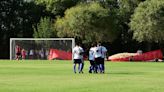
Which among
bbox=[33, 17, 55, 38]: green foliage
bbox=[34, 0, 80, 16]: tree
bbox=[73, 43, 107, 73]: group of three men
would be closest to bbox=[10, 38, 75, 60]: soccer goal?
bbox=[33, 17, 55, 38]: green foliage

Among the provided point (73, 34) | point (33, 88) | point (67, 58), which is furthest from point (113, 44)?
point (33, 88)

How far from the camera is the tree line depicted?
243ft

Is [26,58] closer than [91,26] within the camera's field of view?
Yes

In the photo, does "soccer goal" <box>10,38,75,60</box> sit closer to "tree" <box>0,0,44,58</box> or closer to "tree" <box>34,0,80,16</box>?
"tree" <box>34,0,80,16</box>

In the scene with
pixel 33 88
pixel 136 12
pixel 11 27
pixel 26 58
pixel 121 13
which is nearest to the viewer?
pixel 33 88

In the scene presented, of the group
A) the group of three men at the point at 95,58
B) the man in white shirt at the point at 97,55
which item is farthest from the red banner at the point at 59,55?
the man in white shirt at the point at 97,55

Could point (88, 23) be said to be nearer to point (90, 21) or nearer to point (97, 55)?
point (90, 21)

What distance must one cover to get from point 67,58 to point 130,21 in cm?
1684

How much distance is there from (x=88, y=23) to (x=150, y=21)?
9.37 meters

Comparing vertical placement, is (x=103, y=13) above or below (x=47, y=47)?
above

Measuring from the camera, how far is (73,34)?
7812cm

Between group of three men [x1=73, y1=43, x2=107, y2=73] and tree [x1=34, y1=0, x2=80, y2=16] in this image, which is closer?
group of three men [x1=73, y1=43, x2=107, y2=73]

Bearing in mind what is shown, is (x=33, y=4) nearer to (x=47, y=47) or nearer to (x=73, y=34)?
(x=73, y=34)

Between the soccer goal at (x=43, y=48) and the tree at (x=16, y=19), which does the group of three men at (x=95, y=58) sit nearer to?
the soccer goal at (x=43, y=48)
